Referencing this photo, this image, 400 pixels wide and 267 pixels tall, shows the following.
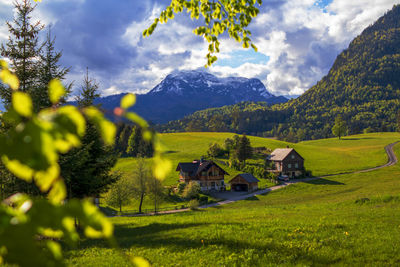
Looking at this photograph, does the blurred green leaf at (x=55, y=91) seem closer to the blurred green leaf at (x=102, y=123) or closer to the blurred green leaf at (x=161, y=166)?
the blurred green leaf at (x=102, y=123)

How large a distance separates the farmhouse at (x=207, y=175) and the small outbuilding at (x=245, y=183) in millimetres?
4072

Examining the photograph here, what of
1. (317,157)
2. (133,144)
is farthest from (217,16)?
(133,144)

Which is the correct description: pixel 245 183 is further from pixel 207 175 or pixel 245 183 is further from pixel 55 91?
pixel 55 91

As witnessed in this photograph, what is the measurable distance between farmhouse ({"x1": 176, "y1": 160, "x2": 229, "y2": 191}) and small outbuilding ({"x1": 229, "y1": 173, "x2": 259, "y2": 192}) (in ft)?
13.4

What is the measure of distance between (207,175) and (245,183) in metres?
10.5

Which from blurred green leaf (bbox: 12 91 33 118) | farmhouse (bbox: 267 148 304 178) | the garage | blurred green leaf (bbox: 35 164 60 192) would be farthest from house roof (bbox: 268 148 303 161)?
blurred green leaf (bbox: 12 91 33 118)

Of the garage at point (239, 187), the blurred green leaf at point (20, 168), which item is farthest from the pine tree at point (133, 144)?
the blurred green leaf at point (20, 168)

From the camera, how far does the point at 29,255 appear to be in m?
1.30

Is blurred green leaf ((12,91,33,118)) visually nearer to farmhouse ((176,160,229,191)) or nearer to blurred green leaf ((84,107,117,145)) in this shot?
blurred green leaf ((84,107,117,145))

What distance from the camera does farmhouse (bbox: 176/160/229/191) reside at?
7012 cm

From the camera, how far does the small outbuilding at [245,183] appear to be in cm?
6475

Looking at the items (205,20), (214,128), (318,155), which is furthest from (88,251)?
(214,128)

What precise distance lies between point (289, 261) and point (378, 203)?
72.1 ft

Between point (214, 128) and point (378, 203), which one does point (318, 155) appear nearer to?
point (378, 203)
